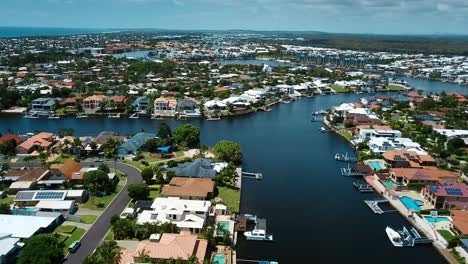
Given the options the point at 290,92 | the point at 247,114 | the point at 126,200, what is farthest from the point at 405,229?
the point at 290,92

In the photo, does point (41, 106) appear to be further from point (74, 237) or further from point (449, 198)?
point (449, 198)

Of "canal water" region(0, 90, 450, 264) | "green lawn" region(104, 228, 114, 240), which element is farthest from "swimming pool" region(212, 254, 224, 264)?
"green lawn" region(104, 228, 114, 240)

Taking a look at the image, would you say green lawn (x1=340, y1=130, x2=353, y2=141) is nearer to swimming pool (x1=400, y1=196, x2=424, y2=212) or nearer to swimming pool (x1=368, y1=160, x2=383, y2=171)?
swimming pool (x1=368, y1=160, x2=383, y2=171)

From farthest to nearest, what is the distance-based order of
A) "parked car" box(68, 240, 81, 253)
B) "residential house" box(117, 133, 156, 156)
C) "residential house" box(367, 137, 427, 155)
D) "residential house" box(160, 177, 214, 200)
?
"residential house" box(367, 137, 427, 155) → "residential house" box(117, 133, 156, 156) → "residential house" box(160, 177, 214, 200) → "parked car" box(68, 240, 81, 253)

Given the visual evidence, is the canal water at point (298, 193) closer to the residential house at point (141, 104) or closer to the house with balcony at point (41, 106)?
the house with balcony at point (41, 106)

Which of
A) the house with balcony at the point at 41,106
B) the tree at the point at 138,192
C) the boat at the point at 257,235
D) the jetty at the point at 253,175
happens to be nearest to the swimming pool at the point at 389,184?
the jetty at the point at 253,175

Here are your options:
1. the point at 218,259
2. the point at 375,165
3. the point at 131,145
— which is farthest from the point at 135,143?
the point at 375,165
